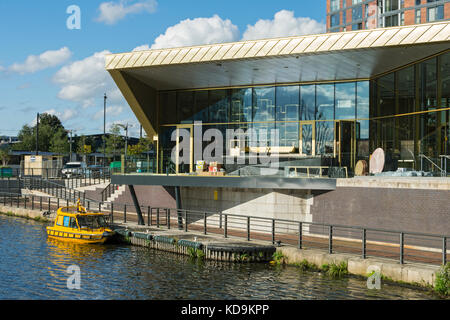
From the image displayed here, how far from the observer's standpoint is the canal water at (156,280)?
1420 centimetres

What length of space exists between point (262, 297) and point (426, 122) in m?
12.2

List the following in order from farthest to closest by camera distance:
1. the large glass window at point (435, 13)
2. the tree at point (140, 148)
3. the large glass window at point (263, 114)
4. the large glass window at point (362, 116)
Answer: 1. the tree at point (140, 148)
2. the large glass window at point (435, 13)
3. the large glass window at point (263, 114)
4. the large glass window at point (362, 116)

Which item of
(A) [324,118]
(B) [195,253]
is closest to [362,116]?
(A) [324,118]

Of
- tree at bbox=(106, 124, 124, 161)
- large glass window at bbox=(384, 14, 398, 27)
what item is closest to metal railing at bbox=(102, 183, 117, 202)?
tree at bbox=(106, 124, 124, 161)

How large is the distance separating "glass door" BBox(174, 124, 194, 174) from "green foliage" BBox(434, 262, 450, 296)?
16851mm

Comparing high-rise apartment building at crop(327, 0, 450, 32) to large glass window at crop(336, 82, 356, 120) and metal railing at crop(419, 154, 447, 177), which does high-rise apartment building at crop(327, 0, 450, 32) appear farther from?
metal railing at crop(419, 154, 447, 177)

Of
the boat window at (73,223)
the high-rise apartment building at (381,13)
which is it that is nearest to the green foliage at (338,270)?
the boat window at (73,223)

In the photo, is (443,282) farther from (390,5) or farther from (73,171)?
(390,5)

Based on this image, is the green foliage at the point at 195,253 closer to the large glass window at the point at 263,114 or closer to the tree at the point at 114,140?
the large glass window at the point at 263,114

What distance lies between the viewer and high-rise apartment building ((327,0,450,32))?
63000 millimetres

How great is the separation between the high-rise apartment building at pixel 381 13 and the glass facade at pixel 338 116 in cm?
4294

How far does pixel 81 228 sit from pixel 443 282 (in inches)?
600

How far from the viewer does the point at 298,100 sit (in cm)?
2745
